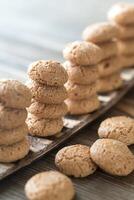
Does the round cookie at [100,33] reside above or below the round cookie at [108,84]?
above

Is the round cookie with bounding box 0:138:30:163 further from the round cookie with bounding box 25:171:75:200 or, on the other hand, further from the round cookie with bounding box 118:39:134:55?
the round cookie with bounding box 118:39:134:55

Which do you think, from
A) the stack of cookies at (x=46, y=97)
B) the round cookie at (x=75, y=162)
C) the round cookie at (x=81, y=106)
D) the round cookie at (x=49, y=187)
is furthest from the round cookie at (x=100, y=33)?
the round cookie at (x=49, y=187)

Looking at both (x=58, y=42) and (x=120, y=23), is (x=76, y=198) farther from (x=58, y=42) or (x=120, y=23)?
(x=58, y=42)

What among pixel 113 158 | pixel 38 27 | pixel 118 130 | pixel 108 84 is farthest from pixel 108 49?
pixel 38 27

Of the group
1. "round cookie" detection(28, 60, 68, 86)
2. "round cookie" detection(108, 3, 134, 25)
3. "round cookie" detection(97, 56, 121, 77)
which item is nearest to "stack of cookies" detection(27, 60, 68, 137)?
"round cookie" detection(28, 60, 68, 86)

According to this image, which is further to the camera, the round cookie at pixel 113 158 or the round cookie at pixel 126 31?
the round cookie at pixel 126 31

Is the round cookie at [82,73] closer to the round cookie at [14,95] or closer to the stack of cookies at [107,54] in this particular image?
the stack of cookies at [107,54]

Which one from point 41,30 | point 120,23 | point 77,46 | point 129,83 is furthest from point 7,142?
point 41,30
